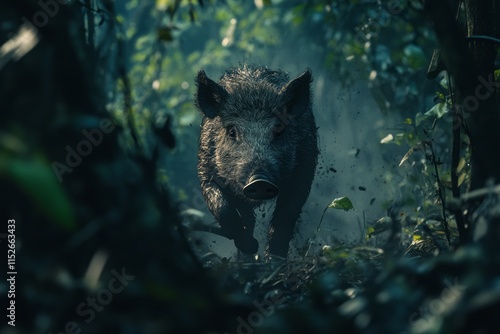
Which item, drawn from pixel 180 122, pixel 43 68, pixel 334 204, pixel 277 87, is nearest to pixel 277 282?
A: pixel 334 204

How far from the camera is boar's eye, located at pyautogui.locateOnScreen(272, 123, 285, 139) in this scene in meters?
6.72

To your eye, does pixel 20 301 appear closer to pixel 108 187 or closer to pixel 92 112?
pixel 108 187

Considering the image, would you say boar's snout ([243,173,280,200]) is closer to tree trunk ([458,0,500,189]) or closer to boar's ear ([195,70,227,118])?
boar's ear ([195,70,227,118])

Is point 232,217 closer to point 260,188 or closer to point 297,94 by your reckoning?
point 260,188

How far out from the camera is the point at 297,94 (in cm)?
712

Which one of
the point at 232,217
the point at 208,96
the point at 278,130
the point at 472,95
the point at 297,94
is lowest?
the point at 232,217

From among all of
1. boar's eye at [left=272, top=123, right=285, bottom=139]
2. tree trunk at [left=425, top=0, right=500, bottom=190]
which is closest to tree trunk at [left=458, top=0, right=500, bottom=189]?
tree trunk at [left=425, top=0, right=500, bottom=190]

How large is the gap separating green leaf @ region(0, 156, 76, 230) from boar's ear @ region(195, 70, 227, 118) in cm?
561

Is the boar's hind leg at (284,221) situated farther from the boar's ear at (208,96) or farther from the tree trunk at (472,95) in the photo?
the tree trunk at (472,95)

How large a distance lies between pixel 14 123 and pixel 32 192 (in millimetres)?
370

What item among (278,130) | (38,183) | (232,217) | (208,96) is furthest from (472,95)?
(208,96)

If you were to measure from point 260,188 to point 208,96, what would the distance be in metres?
1.72

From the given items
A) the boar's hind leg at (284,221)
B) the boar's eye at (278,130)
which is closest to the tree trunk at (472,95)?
the boar's eye at (278,130)

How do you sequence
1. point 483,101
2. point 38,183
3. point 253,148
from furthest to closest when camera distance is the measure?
point 253,148, point 483,101, point 38,183
